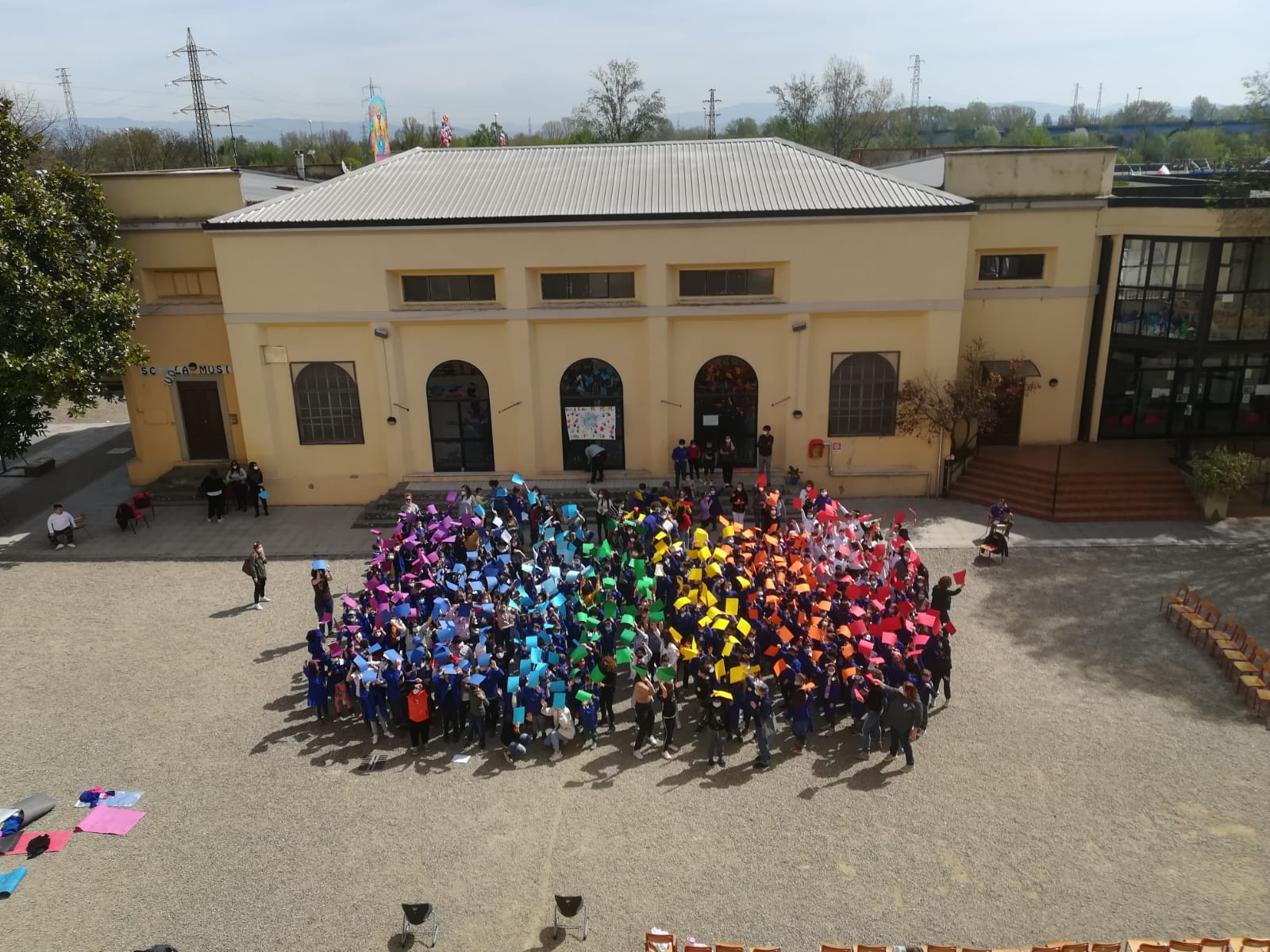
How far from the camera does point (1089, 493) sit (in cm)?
2220

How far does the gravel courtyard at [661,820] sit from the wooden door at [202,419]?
1031 centimetres

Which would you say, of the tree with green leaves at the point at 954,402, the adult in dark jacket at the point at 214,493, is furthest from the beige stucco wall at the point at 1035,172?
the adult in dark jacket at the point at 214,493

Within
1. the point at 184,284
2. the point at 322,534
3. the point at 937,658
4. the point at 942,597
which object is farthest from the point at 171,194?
the point at 937,658

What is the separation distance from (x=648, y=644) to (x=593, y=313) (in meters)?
11.4

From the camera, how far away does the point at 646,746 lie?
42.6ft

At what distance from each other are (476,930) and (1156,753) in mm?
9755

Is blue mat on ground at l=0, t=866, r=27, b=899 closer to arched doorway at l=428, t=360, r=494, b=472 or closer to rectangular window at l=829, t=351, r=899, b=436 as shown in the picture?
arched doorway at l=428, t=360, r=494, b=472

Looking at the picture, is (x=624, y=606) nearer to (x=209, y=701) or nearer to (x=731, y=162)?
(x=209, y=701)

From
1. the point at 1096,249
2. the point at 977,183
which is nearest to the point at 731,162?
the point at 977,183

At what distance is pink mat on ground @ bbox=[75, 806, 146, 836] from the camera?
11.4 meters

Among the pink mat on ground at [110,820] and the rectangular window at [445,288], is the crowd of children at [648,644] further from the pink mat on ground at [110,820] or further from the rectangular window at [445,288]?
the rectangular window at [445,288]

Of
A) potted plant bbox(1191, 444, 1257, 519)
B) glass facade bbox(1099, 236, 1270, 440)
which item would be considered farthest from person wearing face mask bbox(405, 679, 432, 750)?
glass facade bbox(1099, 236, 1270, 440)

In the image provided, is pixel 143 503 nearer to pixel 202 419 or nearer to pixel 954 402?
pixel 202 419

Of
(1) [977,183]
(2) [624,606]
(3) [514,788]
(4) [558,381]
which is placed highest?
(1) [977,183]
